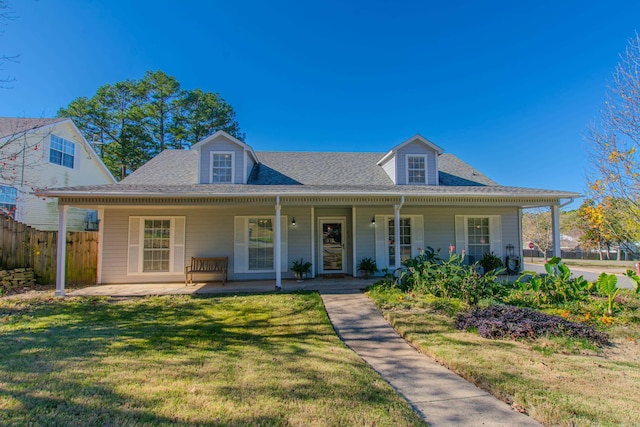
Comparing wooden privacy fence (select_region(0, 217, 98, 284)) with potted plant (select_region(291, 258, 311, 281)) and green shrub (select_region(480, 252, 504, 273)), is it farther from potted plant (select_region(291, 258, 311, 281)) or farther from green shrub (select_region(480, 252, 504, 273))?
green shrub (select_region(480, 252, 504, 273))

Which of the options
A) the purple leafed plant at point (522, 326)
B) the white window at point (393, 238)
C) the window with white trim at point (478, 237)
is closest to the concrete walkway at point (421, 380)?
the purple leafed plant at point (522, 326)

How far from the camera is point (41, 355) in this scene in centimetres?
376

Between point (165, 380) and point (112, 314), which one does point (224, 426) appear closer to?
point (165, 380)

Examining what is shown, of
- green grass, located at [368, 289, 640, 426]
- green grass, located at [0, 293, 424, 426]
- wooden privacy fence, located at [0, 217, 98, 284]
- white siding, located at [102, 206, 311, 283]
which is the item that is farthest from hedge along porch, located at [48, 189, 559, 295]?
green grass, located at [368, 289, 640, 426]

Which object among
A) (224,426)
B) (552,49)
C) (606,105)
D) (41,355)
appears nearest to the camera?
(224,426)

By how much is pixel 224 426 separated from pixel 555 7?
1208 cm

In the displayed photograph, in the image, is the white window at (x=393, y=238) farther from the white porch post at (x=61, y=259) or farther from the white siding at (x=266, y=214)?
the white porch post at (x=61, y=259)

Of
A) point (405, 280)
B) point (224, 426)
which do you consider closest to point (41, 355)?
point (224, 426)

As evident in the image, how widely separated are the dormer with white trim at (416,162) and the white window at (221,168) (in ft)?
19.8

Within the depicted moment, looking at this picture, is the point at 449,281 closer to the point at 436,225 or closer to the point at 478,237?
the point at 436,225

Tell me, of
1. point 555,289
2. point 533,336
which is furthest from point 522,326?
point 555,289

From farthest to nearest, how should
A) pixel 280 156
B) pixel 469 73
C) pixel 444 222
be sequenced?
pixel 280 156 < pixel 469 73 < pixel 444 222

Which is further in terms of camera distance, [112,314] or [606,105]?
[112,314]

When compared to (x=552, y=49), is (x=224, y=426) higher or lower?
lower
